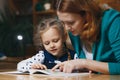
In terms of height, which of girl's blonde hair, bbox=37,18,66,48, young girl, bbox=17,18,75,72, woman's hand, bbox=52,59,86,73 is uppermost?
girl's blonde hair, bbox=37,18,66,48

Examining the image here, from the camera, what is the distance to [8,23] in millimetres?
1490

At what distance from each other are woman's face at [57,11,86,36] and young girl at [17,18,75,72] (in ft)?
0.15

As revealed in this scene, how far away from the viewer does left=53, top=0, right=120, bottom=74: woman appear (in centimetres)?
121

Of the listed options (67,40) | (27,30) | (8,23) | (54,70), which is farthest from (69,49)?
(8,23)

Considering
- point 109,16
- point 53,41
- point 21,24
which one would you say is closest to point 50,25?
point 53,41

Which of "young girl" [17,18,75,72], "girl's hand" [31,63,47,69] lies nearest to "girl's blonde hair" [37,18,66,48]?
"young girl" [17,18,75,72]

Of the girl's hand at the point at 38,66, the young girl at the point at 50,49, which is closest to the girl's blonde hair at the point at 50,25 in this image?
the young girl at the point at 50,49

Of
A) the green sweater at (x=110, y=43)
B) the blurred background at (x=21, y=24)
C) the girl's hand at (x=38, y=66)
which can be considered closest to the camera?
the green sweater at (x=110, y=43)

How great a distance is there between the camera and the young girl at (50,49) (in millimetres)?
1345

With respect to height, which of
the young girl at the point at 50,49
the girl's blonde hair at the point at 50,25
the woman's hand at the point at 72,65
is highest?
the girl's blonde hair at the point at 50,25

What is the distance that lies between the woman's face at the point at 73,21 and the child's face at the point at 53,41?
71 mm

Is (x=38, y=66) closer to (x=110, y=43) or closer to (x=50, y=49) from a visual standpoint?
(x=50, y=49)

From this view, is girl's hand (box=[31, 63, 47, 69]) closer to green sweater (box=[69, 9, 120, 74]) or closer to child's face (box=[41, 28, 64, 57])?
child's face (box=[41, 28, 64, 57])

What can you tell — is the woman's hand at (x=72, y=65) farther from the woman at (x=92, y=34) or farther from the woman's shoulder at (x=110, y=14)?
the woman's shoulder at (x=110, y=14)
